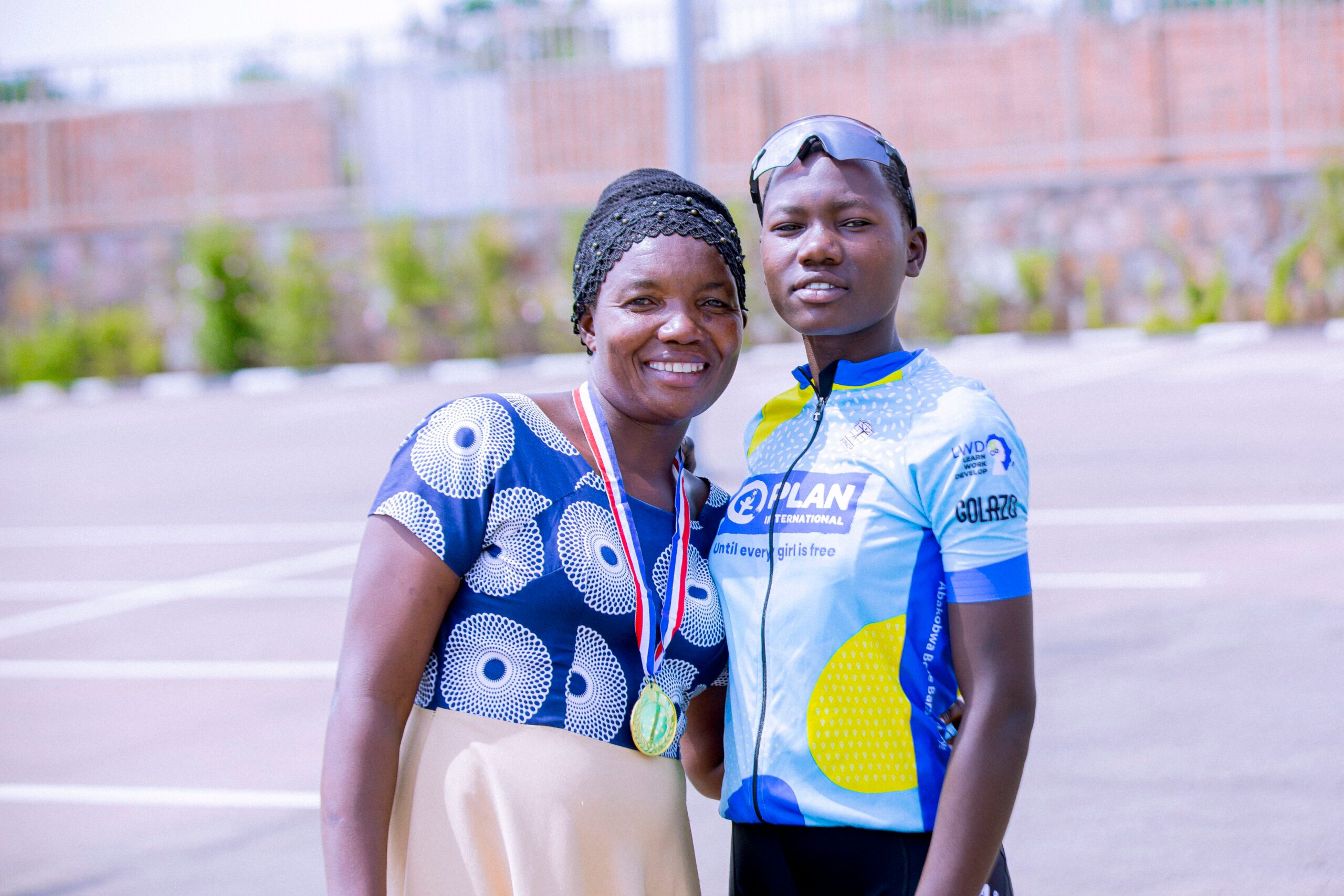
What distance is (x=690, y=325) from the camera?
2.42m

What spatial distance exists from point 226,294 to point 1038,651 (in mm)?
20335

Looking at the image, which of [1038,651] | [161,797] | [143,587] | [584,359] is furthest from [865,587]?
[584,359]

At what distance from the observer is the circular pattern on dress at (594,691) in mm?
2256

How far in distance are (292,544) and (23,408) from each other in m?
13.8

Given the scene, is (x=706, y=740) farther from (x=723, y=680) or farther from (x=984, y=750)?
(x=984, y=750)

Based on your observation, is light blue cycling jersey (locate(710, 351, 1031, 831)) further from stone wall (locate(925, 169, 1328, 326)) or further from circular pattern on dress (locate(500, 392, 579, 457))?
stone wall (locate(925, 169, 1328, 326))

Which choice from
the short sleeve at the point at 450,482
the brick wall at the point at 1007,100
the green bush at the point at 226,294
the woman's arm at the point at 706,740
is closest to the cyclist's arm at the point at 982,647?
the woman's arm at the point at 706,740

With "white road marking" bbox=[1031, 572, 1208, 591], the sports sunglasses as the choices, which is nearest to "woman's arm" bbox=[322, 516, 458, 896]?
the sports sunglasses

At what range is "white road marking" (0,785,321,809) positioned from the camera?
5480mm

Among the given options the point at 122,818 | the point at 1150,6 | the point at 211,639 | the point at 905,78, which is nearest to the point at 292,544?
the point at 211,639

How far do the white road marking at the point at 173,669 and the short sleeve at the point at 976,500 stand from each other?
5373 millimetres

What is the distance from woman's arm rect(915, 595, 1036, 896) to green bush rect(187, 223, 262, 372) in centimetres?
2385

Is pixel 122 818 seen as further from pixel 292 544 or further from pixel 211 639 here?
pixel 292 544

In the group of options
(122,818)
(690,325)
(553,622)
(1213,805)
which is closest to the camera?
(553,622)
